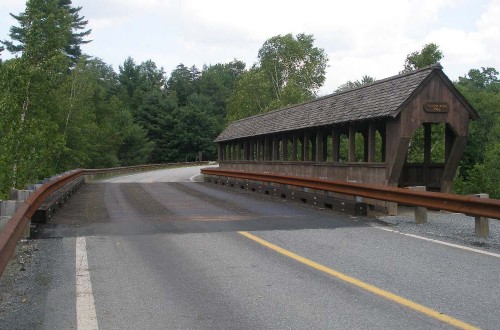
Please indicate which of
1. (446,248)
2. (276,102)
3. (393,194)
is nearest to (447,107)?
(393,194)

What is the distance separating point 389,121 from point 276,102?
4211cm

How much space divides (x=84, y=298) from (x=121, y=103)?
240 feet

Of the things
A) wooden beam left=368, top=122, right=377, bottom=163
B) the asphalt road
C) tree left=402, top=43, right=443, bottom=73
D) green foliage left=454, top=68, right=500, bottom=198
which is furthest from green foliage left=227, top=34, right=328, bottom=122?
the asphalt road

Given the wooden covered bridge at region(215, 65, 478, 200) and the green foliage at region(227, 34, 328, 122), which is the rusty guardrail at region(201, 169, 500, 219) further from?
the green foliage at region(227, 34, 328, 122)

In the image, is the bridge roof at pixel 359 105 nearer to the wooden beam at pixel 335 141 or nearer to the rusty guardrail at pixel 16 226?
the wooden beam at pixel 335 141

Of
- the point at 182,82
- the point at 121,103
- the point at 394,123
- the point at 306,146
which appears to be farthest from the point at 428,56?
the point at 182,82

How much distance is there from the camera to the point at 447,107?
1394cm

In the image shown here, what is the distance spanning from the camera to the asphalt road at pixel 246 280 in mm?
4531

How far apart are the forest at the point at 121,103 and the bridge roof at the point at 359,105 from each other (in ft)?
44.5

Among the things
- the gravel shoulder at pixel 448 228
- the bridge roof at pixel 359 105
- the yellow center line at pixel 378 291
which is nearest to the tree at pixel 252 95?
the bridge roof at pixel 359 105

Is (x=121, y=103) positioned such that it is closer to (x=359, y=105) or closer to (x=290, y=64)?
(x=290, y=64)

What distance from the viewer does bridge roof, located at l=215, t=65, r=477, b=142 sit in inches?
540

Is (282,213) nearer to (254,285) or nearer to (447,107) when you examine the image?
(447,107)

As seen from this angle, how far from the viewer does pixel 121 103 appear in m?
75.4
